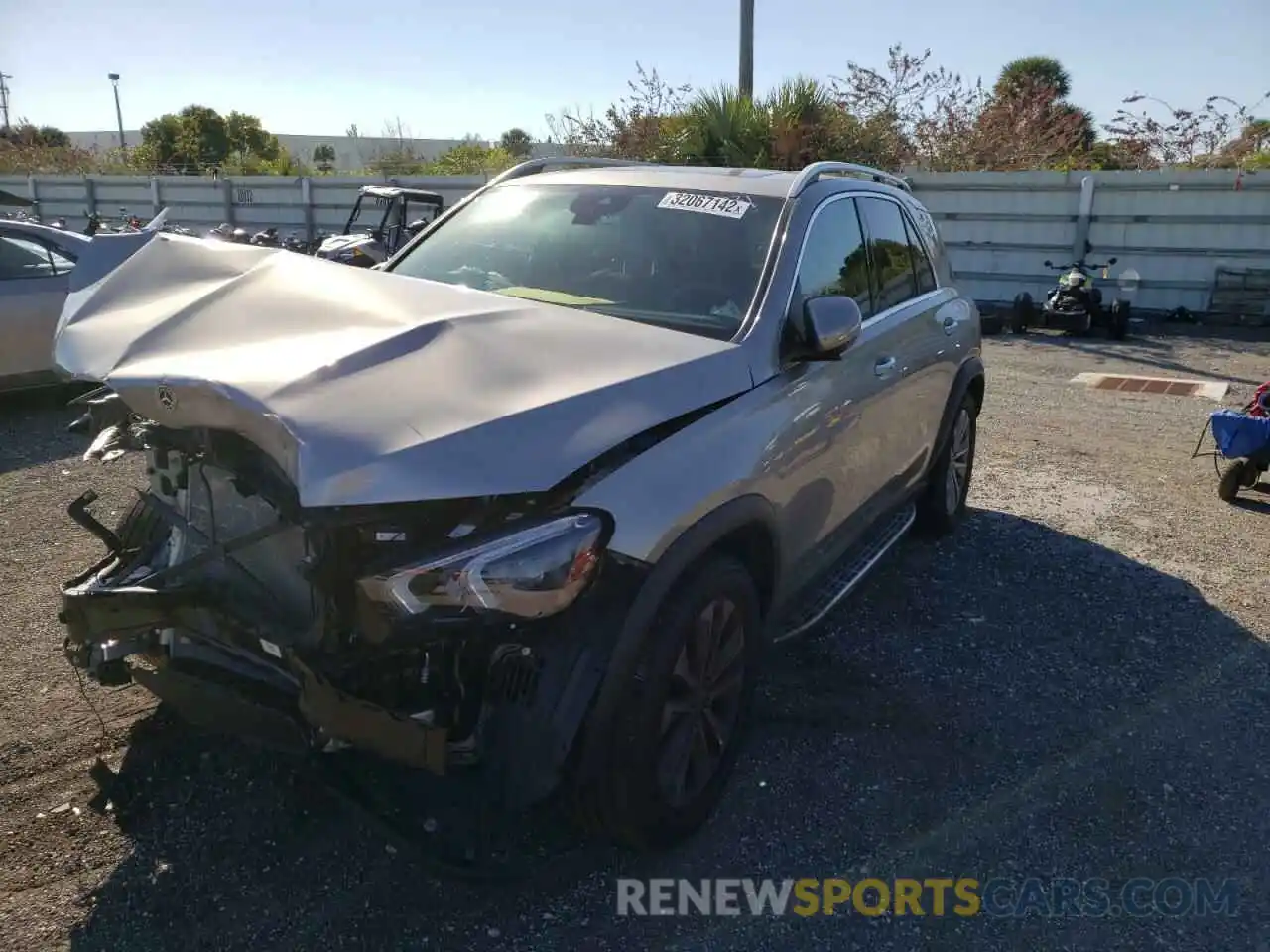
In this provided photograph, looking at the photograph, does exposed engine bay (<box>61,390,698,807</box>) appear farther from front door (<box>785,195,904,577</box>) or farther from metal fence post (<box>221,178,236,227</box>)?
metal fence post (<box>221,178,236,227</box>)

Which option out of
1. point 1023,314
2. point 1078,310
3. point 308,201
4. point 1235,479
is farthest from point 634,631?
point 308,201

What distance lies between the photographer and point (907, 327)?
4426mm

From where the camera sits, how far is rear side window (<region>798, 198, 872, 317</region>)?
11.7 ft

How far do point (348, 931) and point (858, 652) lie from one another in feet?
7.74

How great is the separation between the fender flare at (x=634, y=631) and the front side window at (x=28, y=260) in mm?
7039

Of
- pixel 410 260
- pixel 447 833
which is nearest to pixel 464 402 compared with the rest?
pixel 447 833

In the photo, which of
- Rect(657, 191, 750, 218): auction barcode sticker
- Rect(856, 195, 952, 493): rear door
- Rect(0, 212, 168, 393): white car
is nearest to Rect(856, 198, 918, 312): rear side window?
Rect(856, 195, 952, 493): rear door

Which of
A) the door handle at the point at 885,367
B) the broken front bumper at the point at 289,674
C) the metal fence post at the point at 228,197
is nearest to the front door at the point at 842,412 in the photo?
the door handle at the point at 885,367

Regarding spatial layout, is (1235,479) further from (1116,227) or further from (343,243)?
(343,243)

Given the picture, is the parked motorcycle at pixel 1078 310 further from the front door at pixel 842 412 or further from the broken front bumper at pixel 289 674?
the broken front bumper at pixel 289 674

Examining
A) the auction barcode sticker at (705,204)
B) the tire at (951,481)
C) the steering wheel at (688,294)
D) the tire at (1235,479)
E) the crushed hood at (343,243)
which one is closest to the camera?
the steering wheel at (688,294)

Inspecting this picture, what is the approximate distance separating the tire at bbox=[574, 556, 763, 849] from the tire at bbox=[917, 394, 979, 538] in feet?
8.12

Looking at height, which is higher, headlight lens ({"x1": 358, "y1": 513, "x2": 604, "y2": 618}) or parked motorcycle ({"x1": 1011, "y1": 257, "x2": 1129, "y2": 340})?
headlight lens ({"x1": 358, "y1": 513, "x2": 604, "y2": 618})

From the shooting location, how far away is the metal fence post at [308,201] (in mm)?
21188
